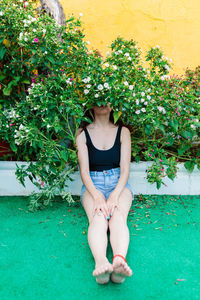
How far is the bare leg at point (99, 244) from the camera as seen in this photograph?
1832mm

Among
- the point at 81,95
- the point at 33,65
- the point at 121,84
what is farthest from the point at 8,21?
the point at 121,84

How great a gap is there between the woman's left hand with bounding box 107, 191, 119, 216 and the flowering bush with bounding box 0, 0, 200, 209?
0.45m

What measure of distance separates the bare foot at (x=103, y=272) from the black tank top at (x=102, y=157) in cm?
119

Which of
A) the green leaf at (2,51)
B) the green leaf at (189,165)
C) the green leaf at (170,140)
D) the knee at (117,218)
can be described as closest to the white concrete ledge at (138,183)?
the green leaf at (189,165)

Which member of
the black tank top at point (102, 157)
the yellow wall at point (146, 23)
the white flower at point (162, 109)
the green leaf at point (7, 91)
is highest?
the yellow wall at point (146, 23)

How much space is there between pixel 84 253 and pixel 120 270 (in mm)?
532

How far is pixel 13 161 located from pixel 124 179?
1.32m

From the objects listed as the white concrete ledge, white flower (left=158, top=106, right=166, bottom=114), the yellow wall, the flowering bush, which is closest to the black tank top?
the flowering bush

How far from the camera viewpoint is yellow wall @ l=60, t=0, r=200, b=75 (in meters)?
3.98

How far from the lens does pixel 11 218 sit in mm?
2820

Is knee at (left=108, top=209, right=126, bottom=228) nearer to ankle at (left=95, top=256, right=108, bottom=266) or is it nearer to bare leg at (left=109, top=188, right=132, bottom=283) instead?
bare leg at (left=109, top=188, right=132, bottom=283)

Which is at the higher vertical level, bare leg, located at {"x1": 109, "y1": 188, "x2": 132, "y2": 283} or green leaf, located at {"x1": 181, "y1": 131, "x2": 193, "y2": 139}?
green leaf, located at {"x1": 181, "y1": 131, "x2": 193, "y2": 139}

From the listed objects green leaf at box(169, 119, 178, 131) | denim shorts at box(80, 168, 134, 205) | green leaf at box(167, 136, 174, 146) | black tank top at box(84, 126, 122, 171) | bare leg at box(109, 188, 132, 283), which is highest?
green leaf at box(169, 119, 178, 131)

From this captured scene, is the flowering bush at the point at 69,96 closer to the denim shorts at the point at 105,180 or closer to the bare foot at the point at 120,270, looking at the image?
the denim shorts at the point at 105,180
